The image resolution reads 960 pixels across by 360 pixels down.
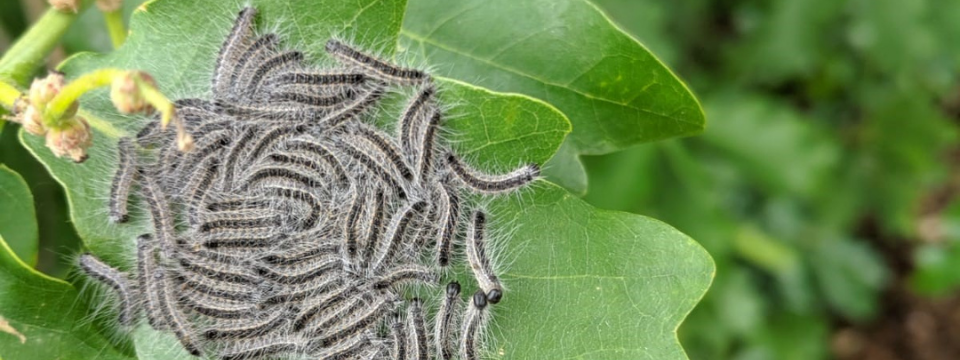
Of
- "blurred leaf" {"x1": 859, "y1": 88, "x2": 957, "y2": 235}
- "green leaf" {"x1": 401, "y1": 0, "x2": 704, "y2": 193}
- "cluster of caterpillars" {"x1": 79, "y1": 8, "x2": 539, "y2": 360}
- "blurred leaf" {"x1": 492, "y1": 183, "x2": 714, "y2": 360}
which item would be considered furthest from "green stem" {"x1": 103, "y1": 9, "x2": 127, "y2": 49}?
"blurred leaf" {"x1": 859, "y1": 88, "x2": 957, "y2": 235}

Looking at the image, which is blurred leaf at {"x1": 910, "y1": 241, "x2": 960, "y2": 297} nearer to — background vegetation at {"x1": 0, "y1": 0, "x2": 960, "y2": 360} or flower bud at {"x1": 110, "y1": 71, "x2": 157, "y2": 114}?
background vegetation at {"x1": 0, "y1": 0, "x2": 960, "y2": 360}

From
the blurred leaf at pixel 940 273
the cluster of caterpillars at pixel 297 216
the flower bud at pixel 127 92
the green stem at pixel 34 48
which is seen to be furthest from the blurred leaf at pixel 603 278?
Answer: the blurred leaf at pixel 940 273

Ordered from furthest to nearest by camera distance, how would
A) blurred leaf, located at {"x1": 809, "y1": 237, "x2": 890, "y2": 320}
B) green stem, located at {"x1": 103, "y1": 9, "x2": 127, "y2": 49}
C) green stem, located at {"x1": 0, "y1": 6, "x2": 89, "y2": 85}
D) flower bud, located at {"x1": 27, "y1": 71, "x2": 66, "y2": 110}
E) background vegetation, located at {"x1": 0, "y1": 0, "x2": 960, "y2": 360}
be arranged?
blurred leaf, located at {"x1": 809, "y1": 237, "x2": 890, "y2": 320} → background vegetation, located at {"x1": 0, "y1": 0, "x2": 960, "y2": 360} → green stem, located at {"x1": 103, "y1": 9, "x2": 127, "y2": 49} → green stem, located at {"x1": 0, "y1": 6, "x2": 89, "y2": 85} → flower bud, located at {"x1": 27, "y1": 71, "x2": 66, "y2": 110}

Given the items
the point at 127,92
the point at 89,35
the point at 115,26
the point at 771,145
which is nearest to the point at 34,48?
the point at 115,26

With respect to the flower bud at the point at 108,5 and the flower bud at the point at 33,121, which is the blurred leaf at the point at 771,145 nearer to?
the flower bud at the point at 108,5

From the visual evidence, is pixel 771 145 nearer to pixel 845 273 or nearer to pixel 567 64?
pixel 845 273

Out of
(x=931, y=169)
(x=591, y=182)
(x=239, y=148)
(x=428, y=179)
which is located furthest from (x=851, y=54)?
(x=239, y=148)
